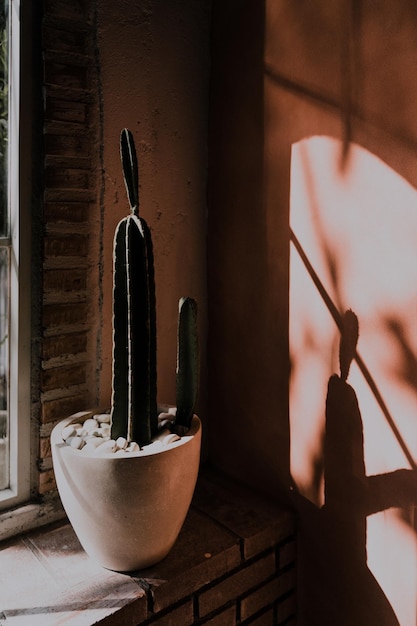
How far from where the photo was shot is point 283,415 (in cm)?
181

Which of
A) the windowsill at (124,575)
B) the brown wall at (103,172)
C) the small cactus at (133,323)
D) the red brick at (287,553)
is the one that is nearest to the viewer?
the windowsill at (124,575)

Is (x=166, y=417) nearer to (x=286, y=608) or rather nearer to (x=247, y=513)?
(x=247, y=513)

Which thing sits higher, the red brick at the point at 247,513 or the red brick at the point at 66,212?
the red brick at the point at 66,212

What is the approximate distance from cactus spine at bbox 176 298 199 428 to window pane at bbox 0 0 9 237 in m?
0.59

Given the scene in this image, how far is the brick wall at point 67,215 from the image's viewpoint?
1.62 meters

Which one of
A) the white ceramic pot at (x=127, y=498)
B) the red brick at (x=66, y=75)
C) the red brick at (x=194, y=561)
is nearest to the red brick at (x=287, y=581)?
the red brick at (x=194, y=561)

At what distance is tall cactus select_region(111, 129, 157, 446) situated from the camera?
144 cm

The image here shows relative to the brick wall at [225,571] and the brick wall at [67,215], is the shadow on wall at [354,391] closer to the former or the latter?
the brick wall at [225,571]

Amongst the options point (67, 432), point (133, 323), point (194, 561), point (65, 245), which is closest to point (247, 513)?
point (194, 561)

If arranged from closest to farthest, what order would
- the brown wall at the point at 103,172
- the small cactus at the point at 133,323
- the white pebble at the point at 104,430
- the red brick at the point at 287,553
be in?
the small cactus at the point at 133,323 < the white pebble at the point at 104,430 < the brown wall at the point at 103,172 < the red brick at the point at 287,553

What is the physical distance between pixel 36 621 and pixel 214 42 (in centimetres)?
185

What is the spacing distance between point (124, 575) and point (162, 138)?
1365mm

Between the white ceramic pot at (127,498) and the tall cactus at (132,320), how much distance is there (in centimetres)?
11

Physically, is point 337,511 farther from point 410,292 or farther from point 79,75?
point 79,75
